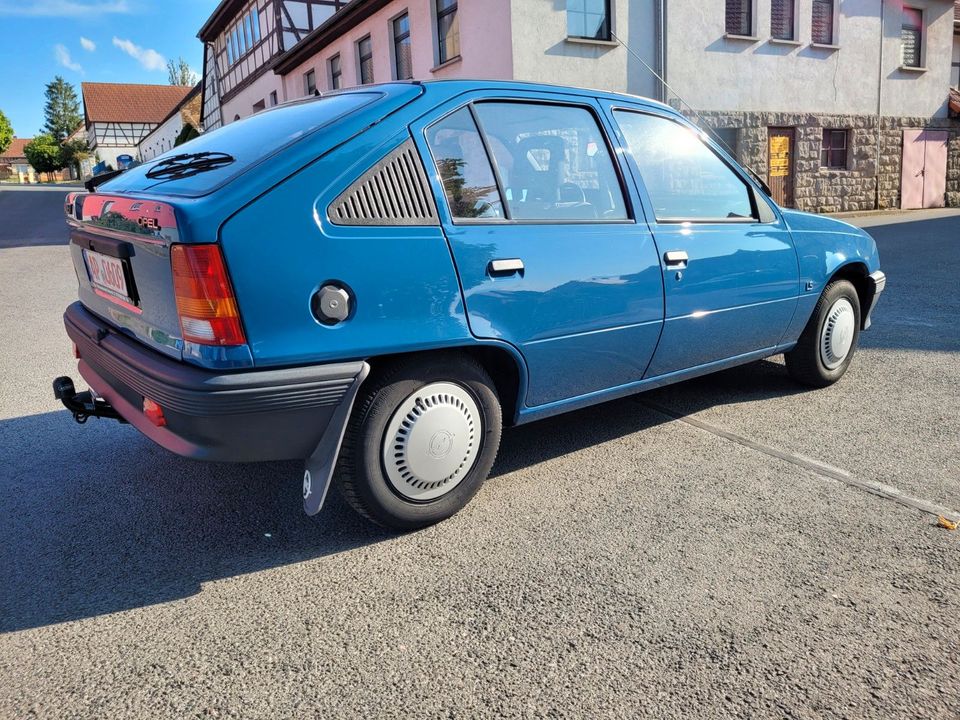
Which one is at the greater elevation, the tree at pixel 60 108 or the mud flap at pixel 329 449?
the tree at pixel 60 108

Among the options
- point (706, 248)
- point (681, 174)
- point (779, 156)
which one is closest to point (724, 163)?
point (681, 174)

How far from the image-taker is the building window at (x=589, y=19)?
587 inches

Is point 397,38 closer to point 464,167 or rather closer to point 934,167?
point 934,167

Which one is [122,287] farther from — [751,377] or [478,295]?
[751,377]

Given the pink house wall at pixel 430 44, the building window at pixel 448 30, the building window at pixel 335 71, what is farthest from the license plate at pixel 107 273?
the building window at pixel 335 71

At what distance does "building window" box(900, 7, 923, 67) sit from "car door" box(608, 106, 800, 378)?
20.1 meters

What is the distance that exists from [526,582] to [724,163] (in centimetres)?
254

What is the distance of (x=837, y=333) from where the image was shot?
4.57 m

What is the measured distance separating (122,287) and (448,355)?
4.08 feet

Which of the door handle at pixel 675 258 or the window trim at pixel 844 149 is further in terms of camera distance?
the window trim at pixel 844 149

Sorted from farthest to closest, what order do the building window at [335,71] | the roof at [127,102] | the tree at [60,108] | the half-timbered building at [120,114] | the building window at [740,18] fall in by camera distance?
the tree at [60,108] → the roof at [127,102] → the half-timbered building at [120,114] → the building window at [335,71] → the building window at [740,18]

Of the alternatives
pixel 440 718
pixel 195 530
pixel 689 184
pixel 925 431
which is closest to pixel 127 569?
pixel 195 530

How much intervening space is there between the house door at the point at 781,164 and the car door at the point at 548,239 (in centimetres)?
1610

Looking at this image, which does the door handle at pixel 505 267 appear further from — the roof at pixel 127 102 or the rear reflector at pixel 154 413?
the roof at pixel 127 102
